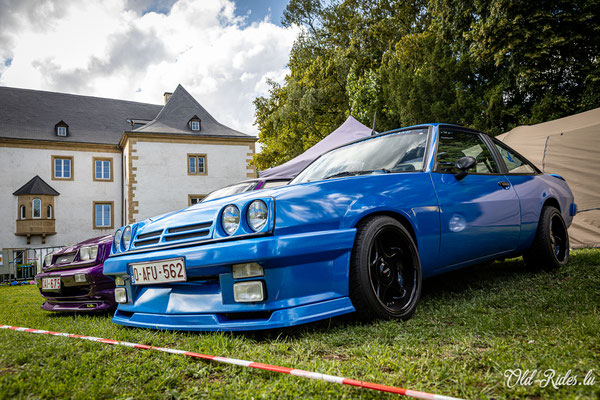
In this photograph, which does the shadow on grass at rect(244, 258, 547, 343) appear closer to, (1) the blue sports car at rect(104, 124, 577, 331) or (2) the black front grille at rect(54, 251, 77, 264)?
(1) the blue sports car at rect(104, 124, 577, 331)

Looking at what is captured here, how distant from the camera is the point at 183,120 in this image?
2795 cm

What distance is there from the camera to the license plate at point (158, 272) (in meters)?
2.41

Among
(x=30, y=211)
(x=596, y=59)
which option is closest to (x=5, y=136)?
(x=30, y=211)

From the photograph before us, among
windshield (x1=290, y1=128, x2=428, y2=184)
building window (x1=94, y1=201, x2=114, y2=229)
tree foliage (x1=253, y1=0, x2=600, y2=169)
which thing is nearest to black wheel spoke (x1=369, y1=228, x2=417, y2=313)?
windshield (x1=290, y1=128, x2=428, y2=184)

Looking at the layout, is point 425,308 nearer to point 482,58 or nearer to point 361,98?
point 482,58

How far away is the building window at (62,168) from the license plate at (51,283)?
25361 mm

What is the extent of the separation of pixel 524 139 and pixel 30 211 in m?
27.5

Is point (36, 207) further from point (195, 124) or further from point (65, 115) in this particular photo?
point (195, 124)

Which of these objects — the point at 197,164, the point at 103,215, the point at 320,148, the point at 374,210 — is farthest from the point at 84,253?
the point at 103,215

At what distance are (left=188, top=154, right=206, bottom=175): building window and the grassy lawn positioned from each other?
2423cm

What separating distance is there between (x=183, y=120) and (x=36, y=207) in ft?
35.2

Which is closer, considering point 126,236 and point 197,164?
point 126,236

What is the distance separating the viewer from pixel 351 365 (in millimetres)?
1795

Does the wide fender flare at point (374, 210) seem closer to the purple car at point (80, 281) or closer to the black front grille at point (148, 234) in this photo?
the black front grille at point (148, 234)
